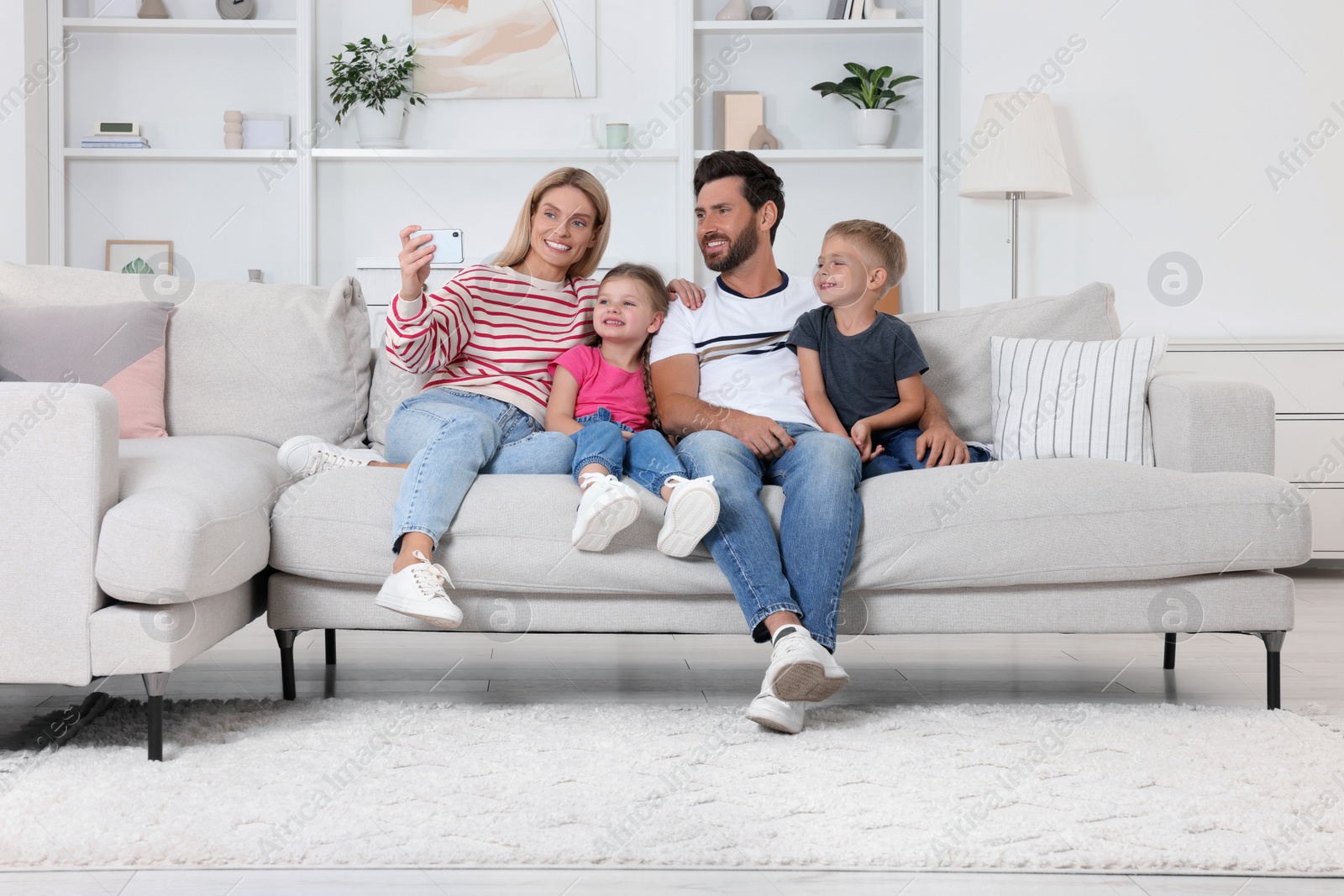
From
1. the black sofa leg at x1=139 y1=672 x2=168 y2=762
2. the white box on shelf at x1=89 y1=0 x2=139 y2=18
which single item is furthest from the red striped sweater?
the white box on shelf at x1=89 y1=0 x2=139 y2=18

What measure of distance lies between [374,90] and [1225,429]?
3.19m

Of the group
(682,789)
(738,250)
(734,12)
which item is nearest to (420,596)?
(682,789)

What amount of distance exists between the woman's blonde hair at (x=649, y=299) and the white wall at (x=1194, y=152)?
1.93 meters

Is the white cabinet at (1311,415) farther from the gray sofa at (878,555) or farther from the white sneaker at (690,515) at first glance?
the white sneaker at (690,515)

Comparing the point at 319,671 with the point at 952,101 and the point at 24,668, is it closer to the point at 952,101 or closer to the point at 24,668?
the point at 24,668

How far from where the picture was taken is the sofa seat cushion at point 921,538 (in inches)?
68.5

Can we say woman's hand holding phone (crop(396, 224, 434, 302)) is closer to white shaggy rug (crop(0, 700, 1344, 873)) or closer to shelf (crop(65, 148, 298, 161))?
white shaggy rug (crop(0, 700, 1344, 873))

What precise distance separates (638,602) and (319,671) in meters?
0.77

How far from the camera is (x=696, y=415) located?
Answer: 6.60 ft

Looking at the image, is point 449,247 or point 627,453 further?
point 449,247

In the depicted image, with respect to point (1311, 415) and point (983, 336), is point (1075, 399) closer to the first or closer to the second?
point (983, 336)

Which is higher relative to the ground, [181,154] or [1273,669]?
[181,154]

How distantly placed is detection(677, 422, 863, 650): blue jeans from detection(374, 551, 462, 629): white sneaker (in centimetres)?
42

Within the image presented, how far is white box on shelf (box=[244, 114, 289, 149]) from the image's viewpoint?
403 centimetres
